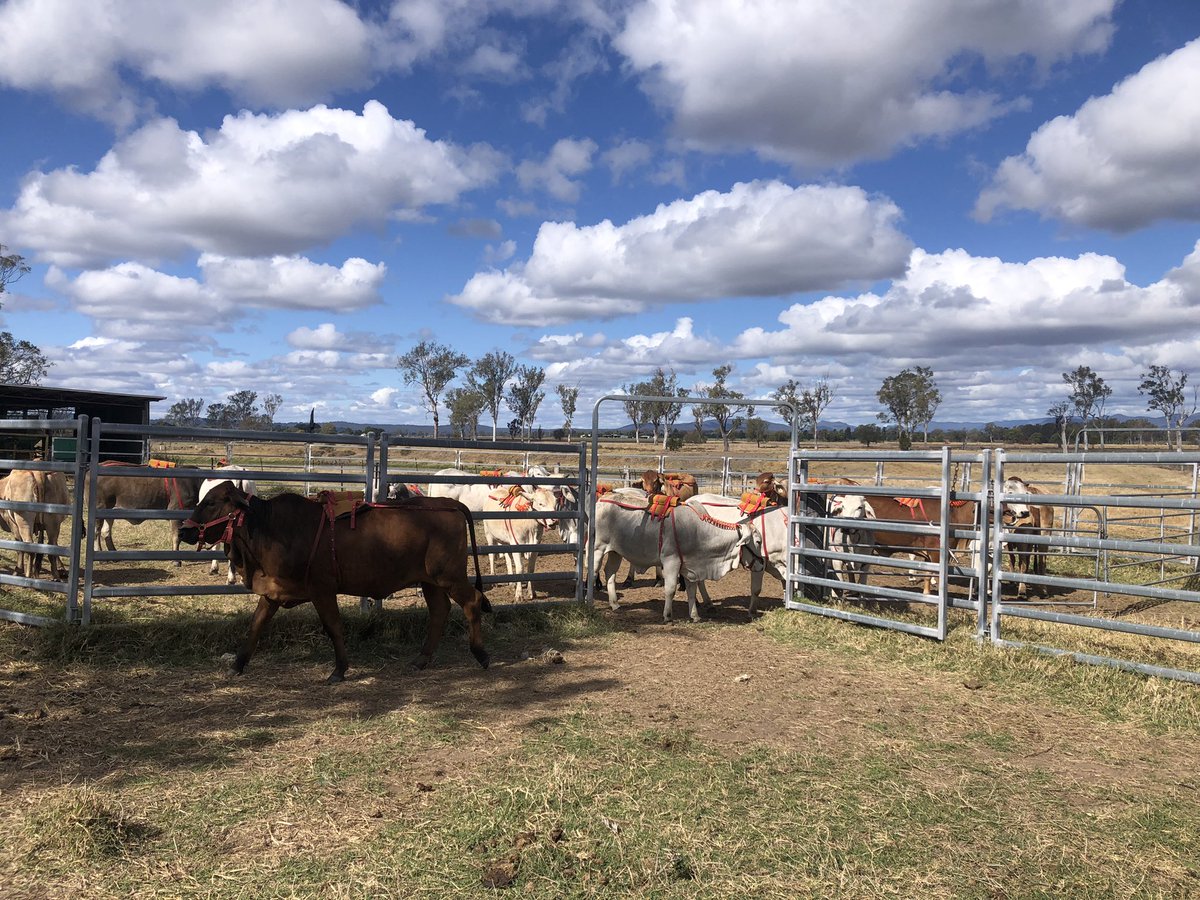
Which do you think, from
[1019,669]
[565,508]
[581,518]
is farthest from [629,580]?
[1019,669]

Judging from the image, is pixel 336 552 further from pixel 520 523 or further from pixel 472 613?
pixel 520 523

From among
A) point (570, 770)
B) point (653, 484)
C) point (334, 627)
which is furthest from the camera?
point (653, 484)

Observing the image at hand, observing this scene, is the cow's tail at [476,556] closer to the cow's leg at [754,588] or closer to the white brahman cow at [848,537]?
the cow's leg at [754,588]

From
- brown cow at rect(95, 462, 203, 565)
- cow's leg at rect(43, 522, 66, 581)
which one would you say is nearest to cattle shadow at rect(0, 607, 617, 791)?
cow's leg at rect(43, 522, 66, 581)

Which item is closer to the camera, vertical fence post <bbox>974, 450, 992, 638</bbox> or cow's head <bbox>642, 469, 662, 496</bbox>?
vertical fence post <bbox>974, 450, 992, 638</bbox>

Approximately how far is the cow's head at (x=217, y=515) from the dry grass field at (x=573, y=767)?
3.73 feet

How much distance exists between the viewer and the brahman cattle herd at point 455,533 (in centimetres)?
701

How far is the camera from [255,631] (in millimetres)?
6973

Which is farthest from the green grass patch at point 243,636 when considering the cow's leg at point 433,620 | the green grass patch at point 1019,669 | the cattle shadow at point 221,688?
the green grass patch at point 1019,669

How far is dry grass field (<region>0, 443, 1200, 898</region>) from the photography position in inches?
150

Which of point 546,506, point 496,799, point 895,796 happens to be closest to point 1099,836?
point 895,796

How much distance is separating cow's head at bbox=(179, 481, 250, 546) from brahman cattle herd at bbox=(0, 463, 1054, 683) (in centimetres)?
1

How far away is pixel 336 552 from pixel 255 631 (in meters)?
0.90

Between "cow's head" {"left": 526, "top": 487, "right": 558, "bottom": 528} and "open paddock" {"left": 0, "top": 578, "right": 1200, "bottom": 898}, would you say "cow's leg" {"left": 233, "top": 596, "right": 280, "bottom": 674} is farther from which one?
"cow's head" {"left": 526, "top": 487, "right": 558, "bottom": 528}
